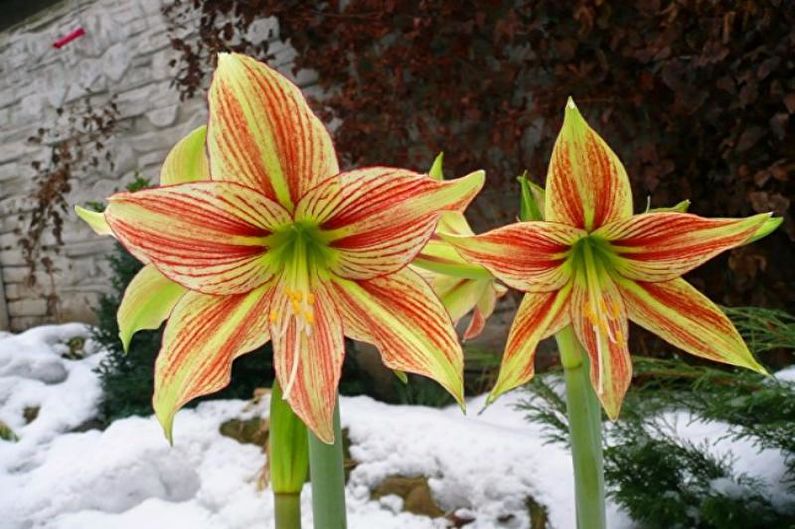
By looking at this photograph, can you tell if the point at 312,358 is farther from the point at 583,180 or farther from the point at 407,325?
the point at 583,180

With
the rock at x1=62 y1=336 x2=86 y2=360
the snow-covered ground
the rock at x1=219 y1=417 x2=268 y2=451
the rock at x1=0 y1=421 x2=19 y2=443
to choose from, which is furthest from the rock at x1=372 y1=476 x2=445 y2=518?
the rock at x1=62 y1=336 x2=86 y2=360

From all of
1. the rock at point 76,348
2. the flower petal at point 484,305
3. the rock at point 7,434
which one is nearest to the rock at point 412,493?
the flower petal at point 484,305

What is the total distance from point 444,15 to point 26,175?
3.32 meters

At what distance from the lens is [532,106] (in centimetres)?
282

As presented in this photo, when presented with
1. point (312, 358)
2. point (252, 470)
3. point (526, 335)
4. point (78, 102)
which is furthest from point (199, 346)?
point (78, 102)

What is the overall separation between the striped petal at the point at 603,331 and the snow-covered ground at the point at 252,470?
0.94 meters

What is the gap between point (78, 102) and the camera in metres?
4.43

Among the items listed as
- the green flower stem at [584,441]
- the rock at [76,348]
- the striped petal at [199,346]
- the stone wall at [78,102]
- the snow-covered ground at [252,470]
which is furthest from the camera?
the stone wall at [78,102]

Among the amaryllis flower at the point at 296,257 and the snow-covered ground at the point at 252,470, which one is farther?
the snow-covered ground at the point at 252,470

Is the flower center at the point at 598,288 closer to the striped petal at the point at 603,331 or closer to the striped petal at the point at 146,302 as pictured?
the striped petal at the point at 603,331

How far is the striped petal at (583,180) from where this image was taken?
0.40 m

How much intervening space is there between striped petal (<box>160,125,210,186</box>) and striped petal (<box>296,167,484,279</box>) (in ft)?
0.23

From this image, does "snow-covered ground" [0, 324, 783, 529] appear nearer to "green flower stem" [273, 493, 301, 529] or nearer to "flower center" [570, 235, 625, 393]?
"flower center" [570, 235, 625, 393]

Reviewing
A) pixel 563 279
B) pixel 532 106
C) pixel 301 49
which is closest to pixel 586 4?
pixel 532 106
